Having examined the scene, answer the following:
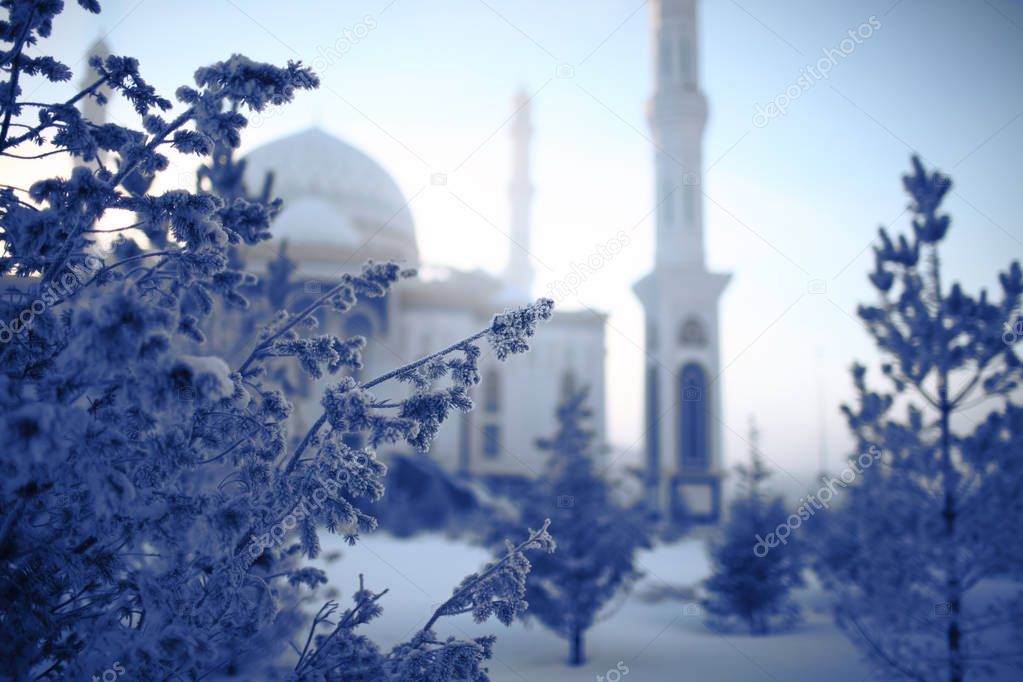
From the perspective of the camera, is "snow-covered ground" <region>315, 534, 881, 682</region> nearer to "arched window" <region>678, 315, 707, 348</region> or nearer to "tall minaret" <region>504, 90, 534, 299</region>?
"arched window" <region>678, 315, 707, 348</region>

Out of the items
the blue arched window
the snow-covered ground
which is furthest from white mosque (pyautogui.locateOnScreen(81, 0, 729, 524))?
the snow-covered ground

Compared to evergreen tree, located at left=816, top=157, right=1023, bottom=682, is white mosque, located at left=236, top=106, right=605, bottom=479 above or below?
above

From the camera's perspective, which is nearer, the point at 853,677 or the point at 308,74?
the point at 308,74

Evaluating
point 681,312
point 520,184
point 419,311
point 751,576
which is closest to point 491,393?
point 419,311

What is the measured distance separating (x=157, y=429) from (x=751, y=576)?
1122 centimetres

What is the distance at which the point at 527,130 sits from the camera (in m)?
46.0

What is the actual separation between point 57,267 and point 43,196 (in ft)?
1.30

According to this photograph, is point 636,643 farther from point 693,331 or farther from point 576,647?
point 693,331

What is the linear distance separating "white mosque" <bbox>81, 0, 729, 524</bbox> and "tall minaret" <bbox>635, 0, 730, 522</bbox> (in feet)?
0.17

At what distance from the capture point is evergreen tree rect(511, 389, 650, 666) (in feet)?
30.7

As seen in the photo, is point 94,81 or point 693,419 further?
point 693,419

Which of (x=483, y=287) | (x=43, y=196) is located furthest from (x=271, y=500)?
(x=483, y=287)

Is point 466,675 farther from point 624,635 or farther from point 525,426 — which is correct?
point 525,426

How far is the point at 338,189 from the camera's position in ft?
114
